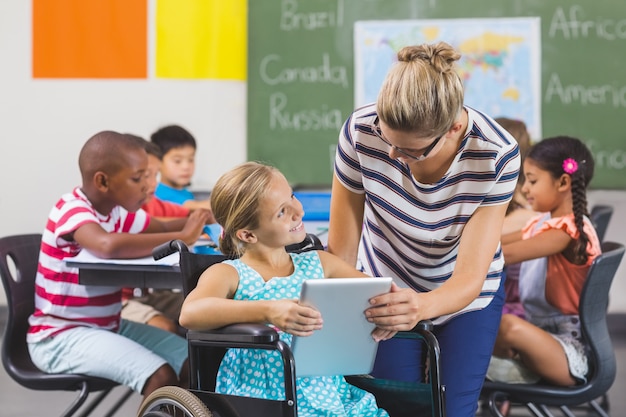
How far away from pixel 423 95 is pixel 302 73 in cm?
334

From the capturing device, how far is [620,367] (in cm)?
418

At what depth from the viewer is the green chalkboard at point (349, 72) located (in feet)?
15.6

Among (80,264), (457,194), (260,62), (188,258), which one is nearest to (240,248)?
(188,258)

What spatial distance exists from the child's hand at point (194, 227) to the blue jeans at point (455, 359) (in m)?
0.95

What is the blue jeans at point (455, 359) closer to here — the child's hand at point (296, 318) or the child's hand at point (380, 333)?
the child's hand at point (380, 333)

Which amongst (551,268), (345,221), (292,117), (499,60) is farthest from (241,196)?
(499,60)

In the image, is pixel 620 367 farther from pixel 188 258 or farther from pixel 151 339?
pixel 188 258

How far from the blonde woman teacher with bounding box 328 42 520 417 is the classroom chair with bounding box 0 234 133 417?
0.87 meters

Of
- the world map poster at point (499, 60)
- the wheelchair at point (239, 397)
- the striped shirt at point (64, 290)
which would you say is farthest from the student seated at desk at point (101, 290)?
the world map poster at point (499, 60)

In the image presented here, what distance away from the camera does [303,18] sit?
193 inches

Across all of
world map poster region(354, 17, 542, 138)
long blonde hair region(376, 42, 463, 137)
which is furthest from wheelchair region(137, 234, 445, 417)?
world map poster region(354, 17, 542, 138)

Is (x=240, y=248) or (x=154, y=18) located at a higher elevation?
(x=154, y=18)

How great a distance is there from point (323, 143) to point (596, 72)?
4.80 feet

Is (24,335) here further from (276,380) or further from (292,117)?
(292,117)
